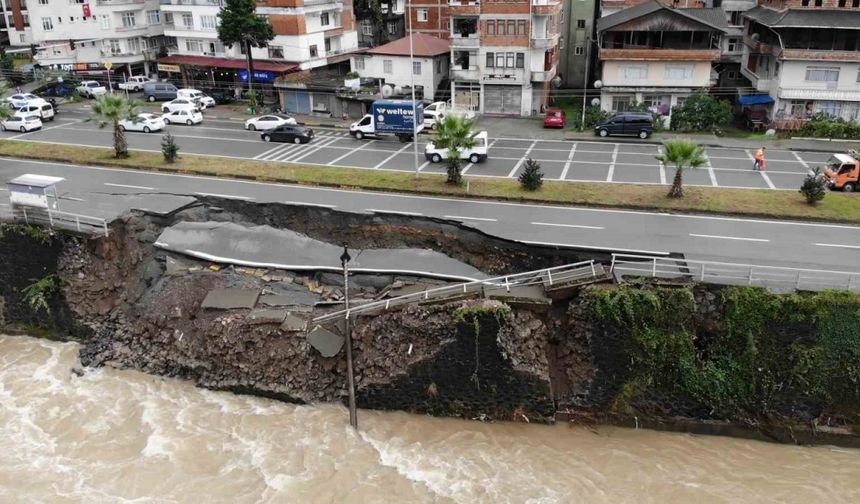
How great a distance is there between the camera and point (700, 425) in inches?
833

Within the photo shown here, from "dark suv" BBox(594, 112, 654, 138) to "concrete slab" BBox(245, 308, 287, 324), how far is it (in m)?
28.4

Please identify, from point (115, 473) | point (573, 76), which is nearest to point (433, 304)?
point (115, 473)

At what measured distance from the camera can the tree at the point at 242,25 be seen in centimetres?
5259

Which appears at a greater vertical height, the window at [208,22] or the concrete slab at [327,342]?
the window at [208,22]

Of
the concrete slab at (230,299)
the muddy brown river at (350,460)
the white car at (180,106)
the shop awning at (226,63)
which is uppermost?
the shop awning at (226,63)

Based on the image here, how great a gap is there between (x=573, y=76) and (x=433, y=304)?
42825 mm

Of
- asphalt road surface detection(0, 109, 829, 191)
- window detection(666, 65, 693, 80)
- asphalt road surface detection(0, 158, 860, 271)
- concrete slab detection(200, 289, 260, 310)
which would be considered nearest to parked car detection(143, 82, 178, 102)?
asphalt road surface detection(0, 109, 829, 191)

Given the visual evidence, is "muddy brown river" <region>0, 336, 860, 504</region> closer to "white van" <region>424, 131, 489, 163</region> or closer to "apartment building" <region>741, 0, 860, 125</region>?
"white van" <region>424, 131, 489, 163</region>

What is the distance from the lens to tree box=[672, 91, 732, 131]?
1793 inches

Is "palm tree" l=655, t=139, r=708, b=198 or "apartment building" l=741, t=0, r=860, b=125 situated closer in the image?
"palm tree" l=655, t=139, r=708, b=198

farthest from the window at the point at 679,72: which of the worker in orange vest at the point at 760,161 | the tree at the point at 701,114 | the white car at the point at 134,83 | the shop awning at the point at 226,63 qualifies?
the white car at the point at 134,83

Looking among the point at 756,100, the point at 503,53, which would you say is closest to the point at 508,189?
the point at 503,53

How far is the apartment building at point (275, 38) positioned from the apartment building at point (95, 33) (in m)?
4.11

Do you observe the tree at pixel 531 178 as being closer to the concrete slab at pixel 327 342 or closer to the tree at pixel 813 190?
the tree at pixel 813 190
